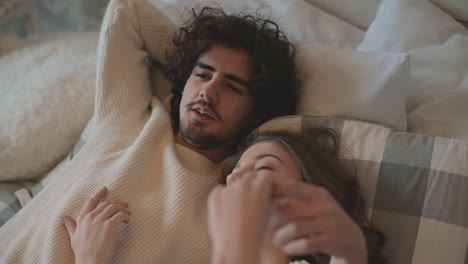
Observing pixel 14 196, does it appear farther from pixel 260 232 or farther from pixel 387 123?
pixel 387 123

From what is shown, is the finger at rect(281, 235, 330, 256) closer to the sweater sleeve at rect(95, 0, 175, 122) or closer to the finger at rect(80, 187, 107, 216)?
the finger at rect(80, 187, 107, 216)

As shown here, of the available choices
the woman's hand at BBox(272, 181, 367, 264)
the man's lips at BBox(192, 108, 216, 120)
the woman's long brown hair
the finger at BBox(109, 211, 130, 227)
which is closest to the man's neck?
the man's lips at BBox(192, 108, 216, 120)

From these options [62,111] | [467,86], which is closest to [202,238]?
[62,111]

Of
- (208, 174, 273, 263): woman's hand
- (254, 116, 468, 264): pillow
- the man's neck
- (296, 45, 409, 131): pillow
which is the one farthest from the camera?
the man's neck

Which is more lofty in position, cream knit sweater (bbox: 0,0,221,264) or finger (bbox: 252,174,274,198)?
finger (bbox: 252,174,274,198)

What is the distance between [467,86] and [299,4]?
60 centimetres

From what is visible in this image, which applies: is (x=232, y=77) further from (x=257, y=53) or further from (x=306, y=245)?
(x=306, y=245)

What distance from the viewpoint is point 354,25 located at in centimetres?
147

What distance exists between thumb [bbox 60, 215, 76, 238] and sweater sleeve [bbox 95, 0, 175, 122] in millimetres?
343

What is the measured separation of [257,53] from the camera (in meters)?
1.22

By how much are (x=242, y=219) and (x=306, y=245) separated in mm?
96

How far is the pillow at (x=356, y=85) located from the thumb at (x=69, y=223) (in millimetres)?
665

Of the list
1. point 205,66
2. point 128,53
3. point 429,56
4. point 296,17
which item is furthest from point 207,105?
point 429,56

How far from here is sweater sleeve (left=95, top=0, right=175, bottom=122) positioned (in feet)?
4.01
